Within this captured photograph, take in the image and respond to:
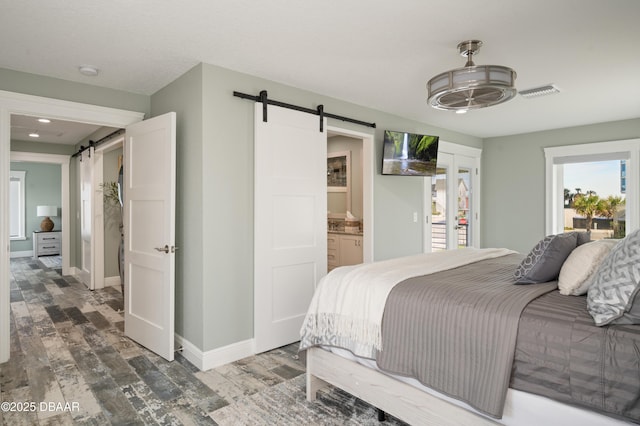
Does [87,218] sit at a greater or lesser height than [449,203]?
lesser

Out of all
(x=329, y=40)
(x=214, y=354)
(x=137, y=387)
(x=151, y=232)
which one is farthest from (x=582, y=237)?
(x=151, y=232)

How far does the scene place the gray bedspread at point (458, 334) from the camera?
1.58 metres

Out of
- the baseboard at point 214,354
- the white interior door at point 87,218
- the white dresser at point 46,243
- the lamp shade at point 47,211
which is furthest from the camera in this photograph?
the lamp shade at point 47,211

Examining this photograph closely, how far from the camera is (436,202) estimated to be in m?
5.55

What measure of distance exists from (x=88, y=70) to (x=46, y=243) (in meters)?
7.30

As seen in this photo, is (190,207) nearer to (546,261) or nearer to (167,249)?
(167,249)

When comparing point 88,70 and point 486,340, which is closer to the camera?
point 486,340

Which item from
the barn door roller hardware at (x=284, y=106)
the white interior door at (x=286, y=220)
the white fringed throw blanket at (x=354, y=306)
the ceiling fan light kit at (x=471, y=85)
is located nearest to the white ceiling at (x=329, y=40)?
the barn door roller hardware at (x=284, y=106)

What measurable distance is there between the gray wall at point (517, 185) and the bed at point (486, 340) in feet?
12.6

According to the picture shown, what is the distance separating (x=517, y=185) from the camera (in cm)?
590

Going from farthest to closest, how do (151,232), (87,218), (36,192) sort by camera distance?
(36,192) → (87,218) → (151,232)

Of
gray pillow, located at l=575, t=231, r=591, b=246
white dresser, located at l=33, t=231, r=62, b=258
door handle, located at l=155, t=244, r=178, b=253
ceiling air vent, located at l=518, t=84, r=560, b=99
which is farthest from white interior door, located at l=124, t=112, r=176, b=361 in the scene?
white dresser, located at l=33, t=231, r=62, b=258

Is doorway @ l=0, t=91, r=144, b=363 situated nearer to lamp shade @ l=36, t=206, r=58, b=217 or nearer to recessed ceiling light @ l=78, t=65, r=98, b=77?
recessed ceiling light @ l=78, t=65, r=98, b=77

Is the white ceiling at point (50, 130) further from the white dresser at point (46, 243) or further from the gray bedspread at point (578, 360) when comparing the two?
the gray bedspread at point (578, 360)
